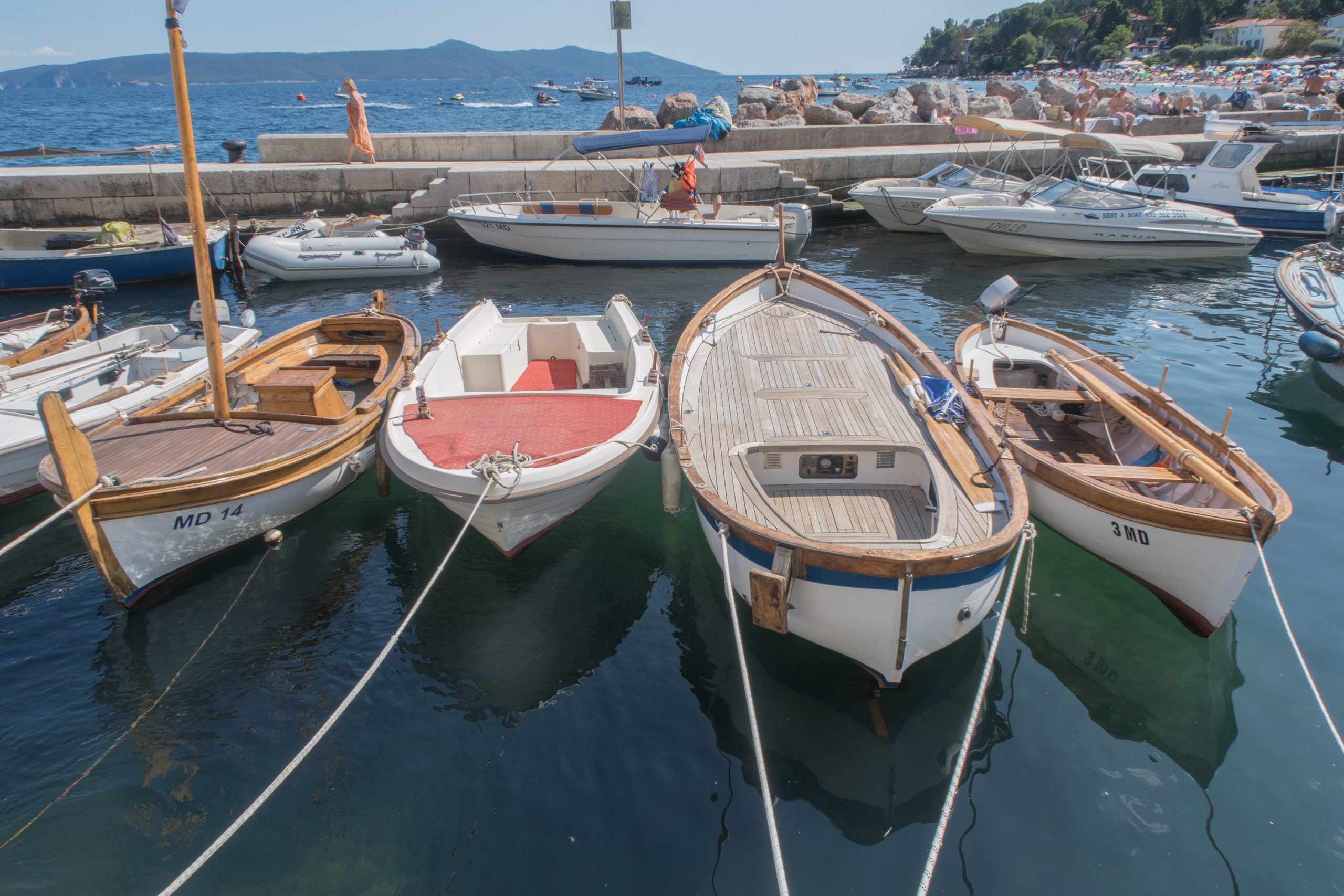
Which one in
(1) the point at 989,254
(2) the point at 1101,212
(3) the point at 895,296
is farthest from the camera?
(1) the point at 989,254

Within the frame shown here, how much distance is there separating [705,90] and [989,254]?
5746 inches

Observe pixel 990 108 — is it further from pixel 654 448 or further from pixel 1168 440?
pixel 654 448

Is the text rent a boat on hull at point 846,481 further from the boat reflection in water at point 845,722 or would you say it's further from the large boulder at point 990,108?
the large boulder at point 990,108

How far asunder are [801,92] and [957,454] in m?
41.5

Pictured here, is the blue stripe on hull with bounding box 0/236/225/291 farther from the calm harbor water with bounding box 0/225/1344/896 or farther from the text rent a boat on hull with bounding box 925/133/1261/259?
the text rent a boat on hull with bounding box 925/133/1261/259

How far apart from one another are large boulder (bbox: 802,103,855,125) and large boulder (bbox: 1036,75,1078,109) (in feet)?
70.8

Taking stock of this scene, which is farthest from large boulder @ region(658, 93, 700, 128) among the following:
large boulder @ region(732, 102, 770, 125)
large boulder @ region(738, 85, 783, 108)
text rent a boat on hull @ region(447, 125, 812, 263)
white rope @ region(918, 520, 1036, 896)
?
white rope @ region(918, 520, 1036, 896)

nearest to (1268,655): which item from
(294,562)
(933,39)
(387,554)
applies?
(387,554)

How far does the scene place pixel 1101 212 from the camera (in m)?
19.9

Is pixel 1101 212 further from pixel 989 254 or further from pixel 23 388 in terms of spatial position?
pixel 23 388

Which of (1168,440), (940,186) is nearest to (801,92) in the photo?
(940,186)

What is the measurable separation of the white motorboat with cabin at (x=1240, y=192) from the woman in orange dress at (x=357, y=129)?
21.2 meters

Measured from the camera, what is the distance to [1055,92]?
49.8 metres

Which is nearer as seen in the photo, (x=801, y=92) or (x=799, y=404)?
(x=799, y=404)
